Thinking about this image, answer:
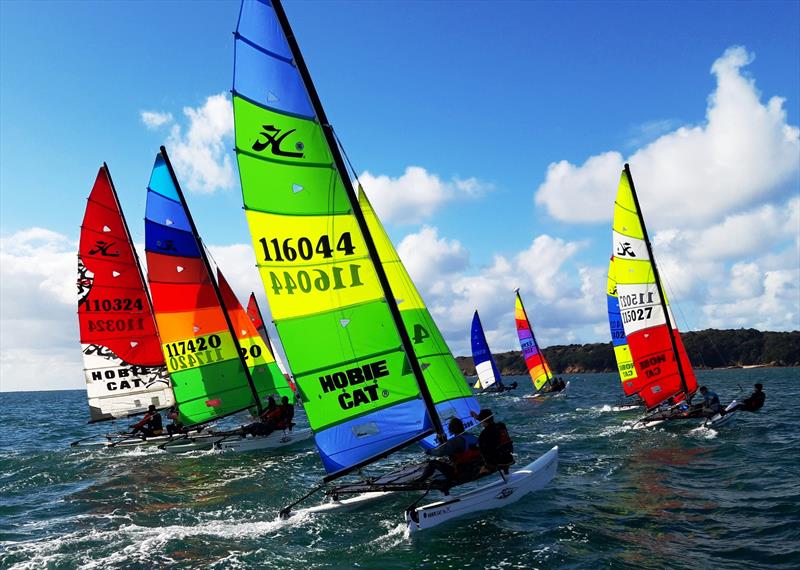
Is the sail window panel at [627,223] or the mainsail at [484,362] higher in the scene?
the sail window panel at [627,223]

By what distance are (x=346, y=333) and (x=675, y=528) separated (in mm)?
7191

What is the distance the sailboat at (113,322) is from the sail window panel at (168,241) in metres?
3.03

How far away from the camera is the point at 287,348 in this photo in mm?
11367

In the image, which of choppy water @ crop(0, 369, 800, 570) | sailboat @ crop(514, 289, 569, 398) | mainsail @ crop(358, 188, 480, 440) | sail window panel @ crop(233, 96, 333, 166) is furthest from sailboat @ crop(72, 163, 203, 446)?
sailboat @ crop(514, 289, 569, 398)

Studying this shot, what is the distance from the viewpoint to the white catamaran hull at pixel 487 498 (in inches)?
413

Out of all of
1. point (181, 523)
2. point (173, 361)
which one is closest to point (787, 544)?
point (181, 523)

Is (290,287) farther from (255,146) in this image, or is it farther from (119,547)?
(119,547)

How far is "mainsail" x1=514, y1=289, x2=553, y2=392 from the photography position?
48719 mm

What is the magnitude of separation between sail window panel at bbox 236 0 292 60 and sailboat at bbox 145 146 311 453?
13447mm

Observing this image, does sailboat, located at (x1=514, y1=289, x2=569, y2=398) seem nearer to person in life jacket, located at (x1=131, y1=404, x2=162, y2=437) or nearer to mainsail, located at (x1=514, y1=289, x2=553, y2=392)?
mainsail, located at (x1=514, y1=289, x2=553, y2=392)

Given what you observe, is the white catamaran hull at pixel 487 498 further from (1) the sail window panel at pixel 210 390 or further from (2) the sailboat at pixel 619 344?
(2) the sailboat at pixel 619 344

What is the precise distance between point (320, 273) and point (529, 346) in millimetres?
40784

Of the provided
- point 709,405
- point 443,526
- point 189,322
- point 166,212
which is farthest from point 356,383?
point 709,405

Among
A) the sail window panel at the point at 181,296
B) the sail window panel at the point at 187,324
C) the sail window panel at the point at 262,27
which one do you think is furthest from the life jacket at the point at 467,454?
the sail window panel at the point at 181,296
